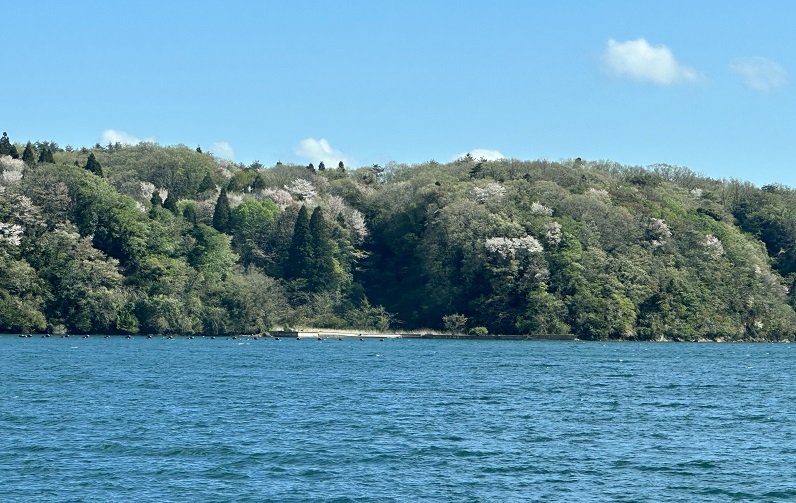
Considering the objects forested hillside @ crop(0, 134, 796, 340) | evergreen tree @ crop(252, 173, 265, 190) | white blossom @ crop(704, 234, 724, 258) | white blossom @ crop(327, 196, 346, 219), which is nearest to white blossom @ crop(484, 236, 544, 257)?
forested hillside @ crop(0, 134, 796, 340)

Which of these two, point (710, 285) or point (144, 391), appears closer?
point (144, 391)

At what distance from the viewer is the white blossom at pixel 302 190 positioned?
577 feet

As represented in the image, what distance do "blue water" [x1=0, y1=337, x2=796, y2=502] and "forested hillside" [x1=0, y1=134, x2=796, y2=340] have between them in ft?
136

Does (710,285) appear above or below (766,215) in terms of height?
below

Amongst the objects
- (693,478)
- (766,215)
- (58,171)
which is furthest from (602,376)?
(766,215)

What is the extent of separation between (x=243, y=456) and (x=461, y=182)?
417 feet

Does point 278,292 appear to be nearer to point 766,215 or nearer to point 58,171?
point 58,171

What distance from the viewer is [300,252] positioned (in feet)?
489

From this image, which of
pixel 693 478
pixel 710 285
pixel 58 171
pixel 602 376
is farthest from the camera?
pixel 710 285

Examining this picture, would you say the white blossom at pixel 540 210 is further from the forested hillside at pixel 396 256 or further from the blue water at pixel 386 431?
the blue water at pixel 386 431

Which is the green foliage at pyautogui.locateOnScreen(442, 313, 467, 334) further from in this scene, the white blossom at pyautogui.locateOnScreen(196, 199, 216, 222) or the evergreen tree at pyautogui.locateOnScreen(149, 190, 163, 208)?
the evergreen tree at pyautogui.locateOnScreen(149, 190, 163, 208)

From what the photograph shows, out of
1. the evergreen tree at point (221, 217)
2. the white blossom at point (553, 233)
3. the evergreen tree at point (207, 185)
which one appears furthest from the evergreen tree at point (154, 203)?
the white blossom at point (553, 233)

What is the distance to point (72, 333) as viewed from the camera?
128375mm

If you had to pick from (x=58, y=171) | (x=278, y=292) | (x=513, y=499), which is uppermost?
(x=58, y=171)
